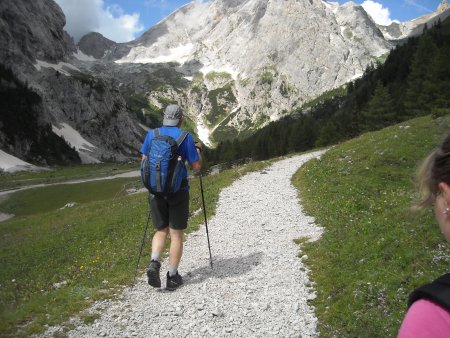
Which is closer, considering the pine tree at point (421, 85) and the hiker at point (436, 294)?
the hiker at point (436, 294)

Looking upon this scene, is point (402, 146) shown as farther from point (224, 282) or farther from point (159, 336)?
point (159, 336)

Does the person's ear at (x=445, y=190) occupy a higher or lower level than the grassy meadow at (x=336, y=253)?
higher

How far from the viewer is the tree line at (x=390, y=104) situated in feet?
206

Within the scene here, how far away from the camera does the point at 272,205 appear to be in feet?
72.9

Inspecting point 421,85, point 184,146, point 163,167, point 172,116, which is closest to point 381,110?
point 421,85

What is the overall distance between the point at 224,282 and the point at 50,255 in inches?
627

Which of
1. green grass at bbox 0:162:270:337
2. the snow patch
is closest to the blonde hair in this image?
green grass at bbox 0:162:270:337

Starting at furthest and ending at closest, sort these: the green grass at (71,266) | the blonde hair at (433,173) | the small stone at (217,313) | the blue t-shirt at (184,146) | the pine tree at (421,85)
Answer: the pine tree at (421,85) → the blue t-shirt at (184,146) → the green grass at (71,266) → the small stone at (217,313) → the blonde hair at (433,173)

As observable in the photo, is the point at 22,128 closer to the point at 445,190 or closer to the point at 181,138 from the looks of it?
the point at 181,138

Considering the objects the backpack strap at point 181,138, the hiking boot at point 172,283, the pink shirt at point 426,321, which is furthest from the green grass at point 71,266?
the pink shirt at point 426,321

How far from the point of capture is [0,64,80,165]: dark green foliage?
179m

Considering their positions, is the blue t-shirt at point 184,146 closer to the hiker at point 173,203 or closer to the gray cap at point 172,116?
the hiker at point 173,203

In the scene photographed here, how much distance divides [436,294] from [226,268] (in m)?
10.5

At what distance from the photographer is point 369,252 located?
1096 cm
